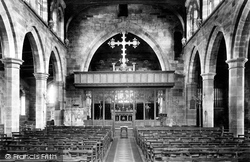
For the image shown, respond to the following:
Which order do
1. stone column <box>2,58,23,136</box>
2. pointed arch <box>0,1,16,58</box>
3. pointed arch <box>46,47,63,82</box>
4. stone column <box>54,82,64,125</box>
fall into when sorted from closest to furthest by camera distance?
pointed arch <box>0,1,16,58</box> → stone column <box>2,58,23,136</box> → pointed arch <box>46,47,63,82</box> → stone column <box>54,82,64,125</box>

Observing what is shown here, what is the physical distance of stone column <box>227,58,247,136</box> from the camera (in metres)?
13.1

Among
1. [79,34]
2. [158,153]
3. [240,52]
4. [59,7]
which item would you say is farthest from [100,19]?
[158,153]

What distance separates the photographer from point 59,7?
2288cm

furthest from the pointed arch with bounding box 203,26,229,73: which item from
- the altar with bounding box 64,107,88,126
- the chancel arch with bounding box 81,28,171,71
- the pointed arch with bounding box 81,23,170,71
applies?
the altar with bounding box 64,107,88,126

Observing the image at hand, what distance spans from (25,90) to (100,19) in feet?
38.7

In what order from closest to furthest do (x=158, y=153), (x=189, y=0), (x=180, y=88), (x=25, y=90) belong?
(x=158, y=153) < (x=189, y=0) < (x=180, y=88) < (x=25, y=90)

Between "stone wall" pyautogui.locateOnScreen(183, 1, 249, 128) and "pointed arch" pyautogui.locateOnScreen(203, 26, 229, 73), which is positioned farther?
"pointed arch" pyautogui.locateOnScreen(203, 26, 229, 73)

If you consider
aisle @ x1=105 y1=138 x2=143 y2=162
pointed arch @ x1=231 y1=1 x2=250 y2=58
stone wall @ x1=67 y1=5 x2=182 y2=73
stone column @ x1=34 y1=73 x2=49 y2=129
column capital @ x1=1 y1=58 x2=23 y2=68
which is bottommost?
aisle @ x1=105 y1=138 x2=143 y2=162

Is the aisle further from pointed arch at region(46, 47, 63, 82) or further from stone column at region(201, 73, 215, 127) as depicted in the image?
pointed arch at region(46, 47, 63, 82)

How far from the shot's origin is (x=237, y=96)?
13.1 metres

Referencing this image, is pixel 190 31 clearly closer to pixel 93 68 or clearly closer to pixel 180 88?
pixel 180 88

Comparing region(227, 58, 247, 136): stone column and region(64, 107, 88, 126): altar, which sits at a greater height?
region(227, 58, 247, 136): stone column

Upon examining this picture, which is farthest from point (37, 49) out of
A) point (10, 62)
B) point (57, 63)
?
point (57, 63)

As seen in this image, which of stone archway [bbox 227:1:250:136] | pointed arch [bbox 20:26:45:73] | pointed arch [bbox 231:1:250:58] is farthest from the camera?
pointed arch [bbox 20:26:45:73]
